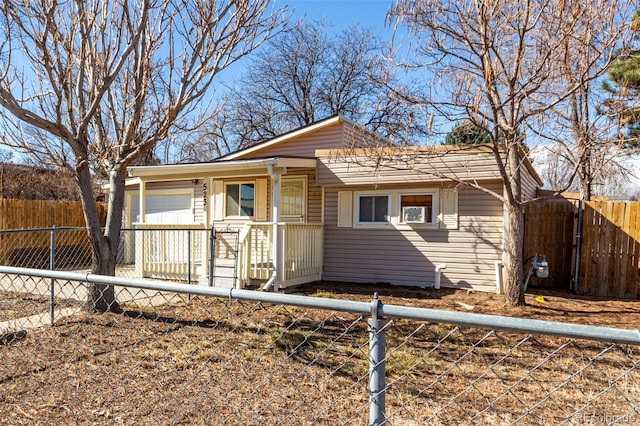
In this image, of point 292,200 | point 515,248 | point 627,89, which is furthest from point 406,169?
point 292,200

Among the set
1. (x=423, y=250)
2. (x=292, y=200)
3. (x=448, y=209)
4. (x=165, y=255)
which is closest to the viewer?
(x=448, y=209)

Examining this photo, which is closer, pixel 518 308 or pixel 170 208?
pixel 518 308

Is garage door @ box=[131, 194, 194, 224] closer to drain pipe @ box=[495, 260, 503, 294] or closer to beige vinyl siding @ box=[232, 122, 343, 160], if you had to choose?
beige vinyl siding @ box=[232, 122, 343, 160]

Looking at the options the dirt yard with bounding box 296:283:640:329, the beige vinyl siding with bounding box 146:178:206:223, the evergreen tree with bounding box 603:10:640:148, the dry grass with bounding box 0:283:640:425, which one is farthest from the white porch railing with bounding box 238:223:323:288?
the evergreen tree with bounding box 603:10:640:148

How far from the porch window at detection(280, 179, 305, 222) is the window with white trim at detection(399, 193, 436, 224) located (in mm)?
2452

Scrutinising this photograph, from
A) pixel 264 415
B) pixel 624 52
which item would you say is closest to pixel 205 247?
pixel 264 415

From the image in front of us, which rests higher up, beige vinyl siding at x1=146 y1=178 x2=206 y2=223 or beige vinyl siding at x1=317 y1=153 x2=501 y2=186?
beige vinyl siding at x1=317 y1=153 x2=501 y2=186

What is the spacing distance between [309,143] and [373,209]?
8.43 ft

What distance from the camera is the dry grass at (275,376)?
300cm

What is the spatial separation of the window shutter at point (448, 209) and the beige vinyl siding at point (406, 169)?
0.41 meters

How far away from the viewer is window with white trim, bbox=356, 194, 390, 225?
9258 millimetres

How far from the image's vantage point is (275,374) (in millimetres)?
3812

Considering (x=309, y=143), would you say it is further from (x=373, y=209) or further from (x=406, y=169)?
(x=406, y=169)

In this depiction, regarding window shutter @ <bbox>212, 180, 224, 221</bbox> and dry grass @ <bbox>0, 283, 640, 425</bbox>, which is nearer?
dry grass @ <bbox>0, 283, 640, 425</bbox>
